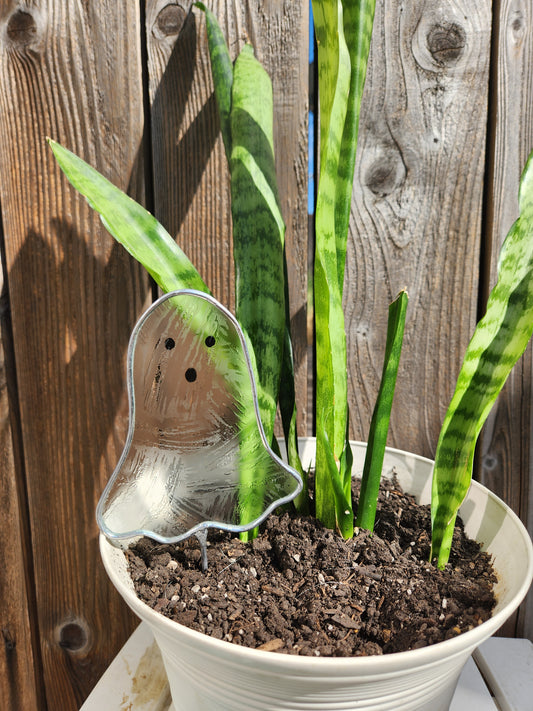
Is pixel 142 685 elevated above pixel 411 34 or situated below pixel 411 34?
below

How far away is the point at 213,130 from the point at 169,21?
145 millimetres

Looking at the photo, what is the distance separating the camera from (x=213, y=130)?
2.20 ft

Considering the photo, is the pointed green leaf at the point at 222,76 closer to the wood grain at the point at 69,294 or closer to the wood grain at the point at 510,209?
the wood grain at the point at 69,294

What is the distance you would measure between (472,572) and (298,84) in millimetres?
608

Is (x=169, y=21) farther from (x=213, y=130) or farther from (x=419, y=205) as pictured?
(x=419, y=205)

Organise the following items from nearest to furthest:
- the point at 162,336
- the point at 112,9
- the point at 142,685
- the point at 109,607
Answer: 1. the point at 162,336
2. the point at 142,685
3. the point at 112,9
4. the point at 109,607

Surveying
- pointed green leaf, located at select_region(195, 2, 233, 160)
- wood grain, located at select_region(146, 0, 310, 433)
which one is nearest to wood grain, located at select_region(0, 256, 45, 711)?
wood grain, located at select_region(146, 0, 310, 433)

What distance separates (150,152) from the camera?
68 cm

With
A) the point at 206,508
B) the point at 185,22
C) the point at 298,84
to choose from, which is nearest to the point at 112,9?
the point at 185,22

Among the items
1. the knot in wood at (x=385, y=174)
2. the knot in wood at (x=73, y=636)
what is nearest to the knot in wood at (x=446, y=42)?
the knot in wood at (x=385, y=174)

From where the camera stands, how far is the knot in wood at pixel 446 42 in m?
0.62

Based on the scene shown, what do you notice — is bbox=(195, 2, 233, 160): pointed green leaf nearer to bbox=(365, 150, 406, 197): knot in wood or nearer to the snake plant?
the snake plant

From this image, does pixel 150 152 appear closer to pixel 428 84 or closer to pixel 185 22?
pixel 185 22

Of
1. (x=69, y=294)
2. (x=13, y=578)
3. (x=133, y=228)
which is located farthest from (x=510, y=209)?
(x=13, y=578)
